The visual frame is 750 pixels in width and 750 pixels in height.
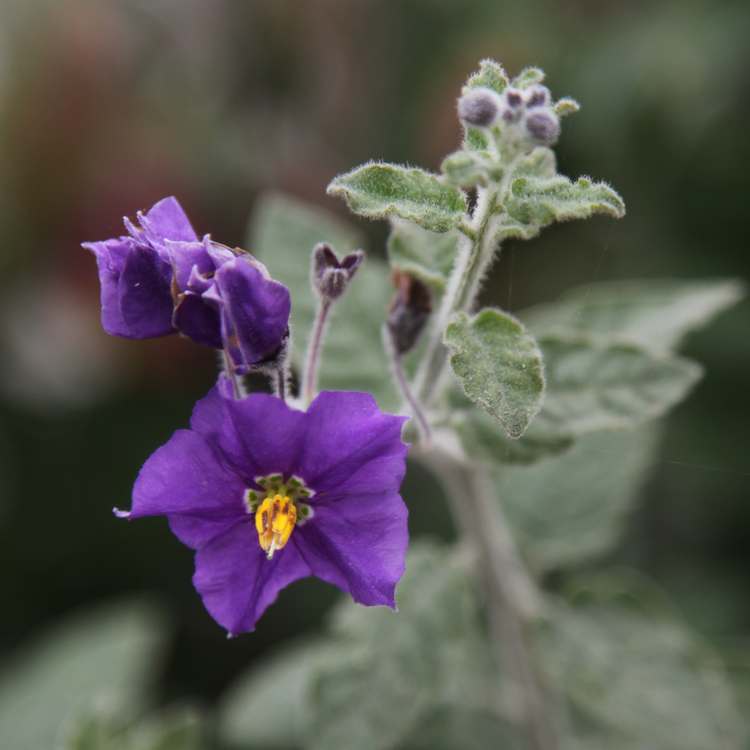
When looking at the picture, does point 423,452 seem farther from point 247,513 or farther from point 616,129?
point 616,129

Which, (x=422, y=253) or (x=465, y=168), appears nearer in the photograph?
(x=465, y=168)

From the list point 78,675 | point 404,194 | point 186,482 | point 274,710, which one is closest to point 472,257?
point 404,194

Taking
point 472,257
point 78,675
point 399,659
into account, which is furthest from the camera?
point 78,675

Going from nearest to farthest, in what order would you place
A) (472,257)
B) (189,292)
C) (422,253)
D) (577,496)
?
(189,292), (472,257), (422,253), (577,496)

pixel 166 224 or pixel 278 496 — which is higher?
pixel 166 224

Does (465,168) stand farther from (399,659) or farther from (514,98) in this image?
(399,659)

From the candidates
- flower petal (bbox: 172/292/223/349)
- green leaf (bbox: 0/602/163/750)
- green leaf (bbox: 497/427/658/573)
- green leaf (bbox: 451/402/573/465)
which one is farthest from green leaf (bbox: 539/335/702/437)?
green leaf (bbox: 0/602/163/750)

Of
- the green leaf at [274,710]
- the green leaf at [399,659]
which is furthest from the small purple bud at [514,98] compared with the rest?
the green leaf at [274,710]
